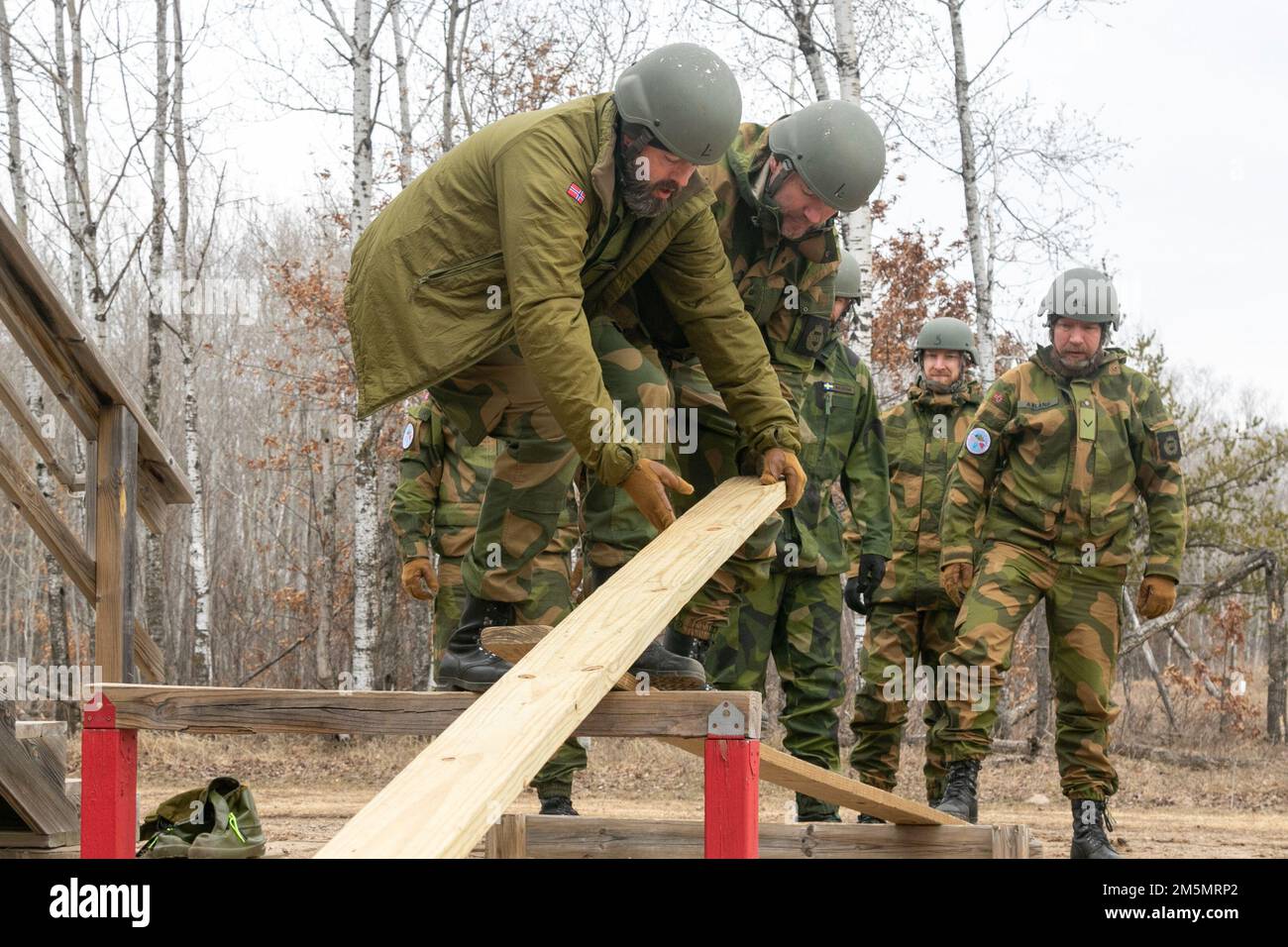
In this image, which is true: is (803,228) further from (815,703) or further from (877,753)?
(877,753)

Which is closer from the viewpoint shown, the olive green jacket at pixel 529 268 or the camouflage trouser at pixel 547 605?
the olive green jacket at pixel 529 268

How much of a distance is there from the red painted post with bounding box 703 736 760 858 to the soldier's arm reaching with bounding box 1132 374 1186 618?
4085 mm

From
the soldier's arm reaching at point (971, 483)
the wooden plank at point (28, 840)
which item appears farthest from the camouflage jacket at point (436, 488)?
the wooden plank at point (28, 840)

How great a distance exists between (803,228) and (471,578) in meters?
2.03

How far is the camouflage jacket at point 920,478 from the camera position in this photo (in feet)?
27.5

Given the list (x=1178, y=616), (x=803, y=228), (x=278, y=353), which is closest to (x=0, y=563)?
(x=278, y=353)

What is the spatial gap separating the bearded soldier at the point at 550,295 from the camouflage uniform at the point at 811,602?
207 cm

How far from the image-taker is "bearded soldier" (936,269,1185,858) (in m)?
7.08

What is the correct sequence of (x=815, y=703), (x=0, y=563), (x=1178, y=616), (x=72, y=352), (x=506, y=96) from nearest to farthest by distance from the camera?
(x=72, y=352)
(x=815, y=703)
(x=1178, y=616)
(x=506, y=96)
(x=0, y=563)

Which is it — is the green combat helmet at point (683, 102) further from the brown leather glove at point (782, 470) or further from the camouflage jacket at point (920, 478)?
the camouflage jacket at point (920, 478)

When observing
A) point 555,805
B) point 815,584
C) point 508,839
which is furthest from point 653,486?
point 555,805

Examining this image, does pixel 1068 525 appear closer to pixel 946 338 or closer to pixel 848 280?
pixel 848 280

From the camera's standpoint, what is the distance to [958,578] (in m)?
7.50

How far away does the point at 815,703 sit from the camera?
273 inches
